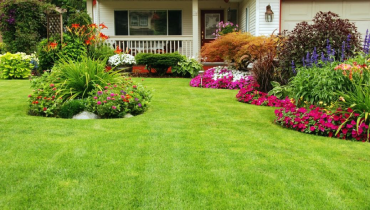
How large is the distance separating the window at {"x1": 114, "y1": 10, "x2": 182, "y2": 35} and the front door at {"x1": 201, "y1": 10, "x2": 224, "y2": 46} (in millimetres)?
1154

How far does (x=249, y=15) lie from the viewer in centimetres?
1561

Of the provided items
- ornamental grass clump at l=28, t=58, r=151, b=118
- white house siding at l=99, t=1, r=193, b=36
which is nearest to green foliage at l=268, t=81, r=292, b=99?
ornamental grass clump at l=28, t=58, r=151, b=118

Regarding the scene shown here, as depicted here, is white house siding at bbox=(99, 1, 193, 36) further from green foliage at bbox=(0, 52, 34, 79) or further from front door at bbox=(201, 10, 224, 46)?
green foliage at bbox=(0, 52, 34, 79)

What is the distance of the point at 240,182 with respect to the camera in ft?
11.6

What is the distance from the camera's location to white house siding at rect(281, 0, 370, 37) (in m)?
14.5

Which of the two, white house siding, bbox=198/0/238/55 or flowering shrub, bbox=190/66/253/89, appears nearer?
flowering shrub, bbox=190/66/253/89

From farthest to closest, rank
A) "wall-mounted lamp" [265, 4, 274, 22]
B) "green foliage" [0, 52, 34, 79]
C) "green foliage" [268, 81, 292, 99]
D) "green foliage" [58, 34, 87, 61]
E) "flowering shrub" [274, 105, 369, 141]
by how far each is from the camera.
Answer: "wall-mounted lamp" [265, 4, 274, 22], "green foliage" [0, 52, 34, 79], "green foliage" [58, 34, 87, 61], "green foliage" [268, 81, 292, 99], "flowering shrub" [274, 105, 369, 141]

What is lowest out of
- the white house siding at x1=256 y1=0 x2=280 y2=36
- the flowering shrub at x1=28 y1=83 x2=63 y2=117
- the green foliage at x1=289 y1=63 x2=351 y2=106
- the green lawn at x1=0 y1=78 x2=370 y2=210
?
the green lawn at x1=0 y1=78 x2=370 y2=210

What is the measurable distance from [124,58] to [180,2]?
4.89 meters

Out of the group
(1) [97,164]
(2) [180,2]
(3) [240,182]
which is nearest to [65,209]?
(1) [97,164]

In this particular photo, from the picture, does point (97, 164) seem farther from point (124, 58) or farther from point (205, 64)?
point (205, 64)

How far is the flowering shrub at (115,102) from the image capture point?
6.20m

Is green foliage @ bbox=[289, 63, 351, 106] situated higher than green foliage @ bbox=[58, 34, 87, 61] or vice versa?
green foliage @ bbox=[58, 34, 87, 61]

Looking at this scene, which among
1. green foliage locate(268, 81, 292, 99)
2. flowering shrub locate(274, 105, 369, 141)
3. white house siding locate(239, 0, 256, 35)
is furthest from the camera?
white house siding locate(239, 0, 256, 35)
